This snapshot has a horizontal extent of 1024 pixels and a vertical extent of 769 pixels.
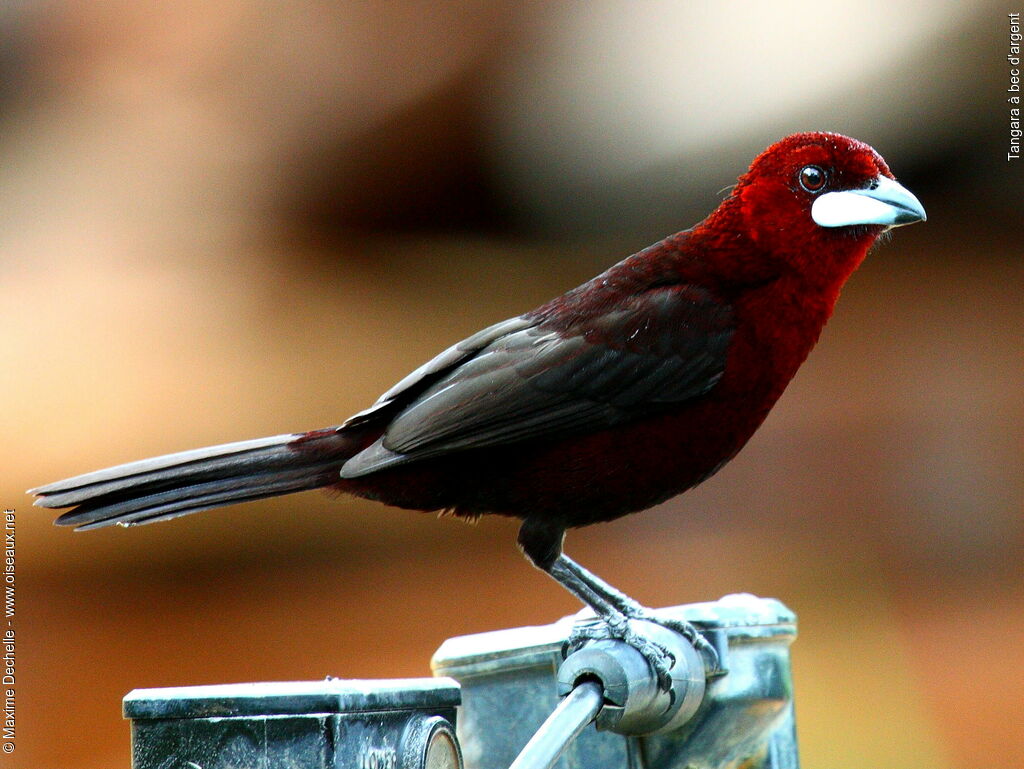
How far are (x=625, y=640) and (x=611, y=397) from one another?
654 mm

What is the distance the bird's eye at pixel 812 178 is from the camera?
2.55 m

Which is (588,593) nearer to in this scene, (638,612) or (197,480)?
(638,612)

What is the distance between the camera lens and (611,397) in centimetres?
249

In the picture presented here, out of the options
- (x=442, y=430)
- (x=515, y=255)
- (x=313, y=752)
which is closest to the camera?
(x=313, y=752)

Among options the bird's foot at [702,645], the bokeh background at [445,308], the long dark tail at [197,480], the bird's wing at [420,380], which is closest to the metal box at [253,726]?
the bird's foot at [702,645]

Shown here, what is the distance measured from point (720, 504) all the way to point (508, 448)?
2.74m

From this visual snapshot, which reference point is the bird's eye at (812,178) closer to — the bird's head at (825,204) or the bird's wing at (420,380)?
the bird's head at (825,204)

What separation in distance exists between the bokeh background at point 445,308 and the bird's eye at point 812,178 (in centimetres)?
240

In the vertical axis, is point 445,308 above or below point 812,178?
above

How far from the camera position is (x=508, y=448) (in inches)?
98.5

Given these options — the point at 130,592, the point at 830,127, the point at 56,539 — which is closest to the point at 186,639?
the point at 130,592

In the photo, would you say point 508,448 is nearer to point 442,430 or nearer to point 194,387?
point 442,430

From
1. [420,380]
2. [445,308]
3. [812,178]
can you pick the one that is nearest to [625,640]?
[420,380]

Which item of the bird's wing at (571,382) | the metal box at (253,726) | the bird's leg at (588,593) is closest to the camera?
the metal box at (253,726)
